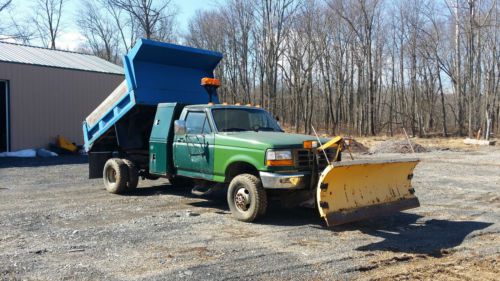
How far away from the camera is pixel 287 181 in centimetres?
741

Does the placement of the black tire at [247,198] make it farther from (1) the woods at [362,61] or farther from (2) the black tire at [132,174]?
(1) the woods at [362,61]

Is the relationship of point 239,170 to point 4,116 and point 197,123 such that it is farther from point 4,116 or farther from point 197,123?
point 4,116

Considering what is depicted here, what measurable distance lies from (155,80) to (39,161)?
10.9 meters

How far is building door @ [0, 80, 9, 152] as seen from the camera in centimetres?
2106

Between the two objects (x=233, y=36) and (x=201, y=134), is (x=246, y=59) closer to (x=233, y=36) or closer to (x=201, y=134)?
(x=233, y=36)

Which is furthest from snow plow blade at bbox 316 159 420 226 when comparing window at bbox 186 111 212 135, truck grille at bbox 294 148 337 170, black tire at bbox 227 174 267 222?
window at bbox 186 111 212 135

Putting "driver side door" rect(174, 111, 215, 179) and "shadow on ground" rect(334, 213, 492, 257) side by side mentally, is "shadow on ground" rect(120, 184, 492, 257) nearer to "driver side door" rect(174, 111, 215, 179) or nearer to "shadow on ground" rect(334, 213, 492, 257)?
"shadow on ground" rect(334, 213, 492, 257)

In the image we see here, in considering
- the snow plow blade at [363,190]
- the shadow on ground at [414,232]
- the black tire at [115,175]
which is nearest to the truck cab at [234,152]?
the snow plow blade at [363,190]

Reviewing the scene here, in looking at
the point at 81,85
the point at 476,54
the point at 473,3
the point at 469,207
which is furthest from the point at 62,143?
the point at 476,54

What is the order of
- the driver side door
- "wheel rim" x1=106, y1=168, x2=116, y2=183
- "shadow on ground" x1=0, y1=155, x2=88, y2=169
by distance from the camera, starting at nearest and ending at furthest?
1. the driver side door
2. "wheel rim" x1=106, y1=168, x2=116, y2=183
3. "shadow on ground" x1=0, y1=155, x2=88, y2=169

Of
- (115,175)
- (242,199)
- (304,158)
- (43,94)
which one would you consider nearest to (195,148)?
(242,199)

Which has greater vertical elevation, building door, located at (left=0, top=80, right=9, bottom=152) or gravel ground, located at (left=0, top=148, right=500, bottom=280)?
building door, located at (left=0, top=80, right=9, bottom=152)

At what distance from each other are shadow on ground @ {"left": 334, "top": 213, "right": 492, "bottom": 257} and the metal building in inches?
721

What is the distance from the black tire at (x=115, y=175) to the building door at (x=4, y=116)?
12.3 meters
